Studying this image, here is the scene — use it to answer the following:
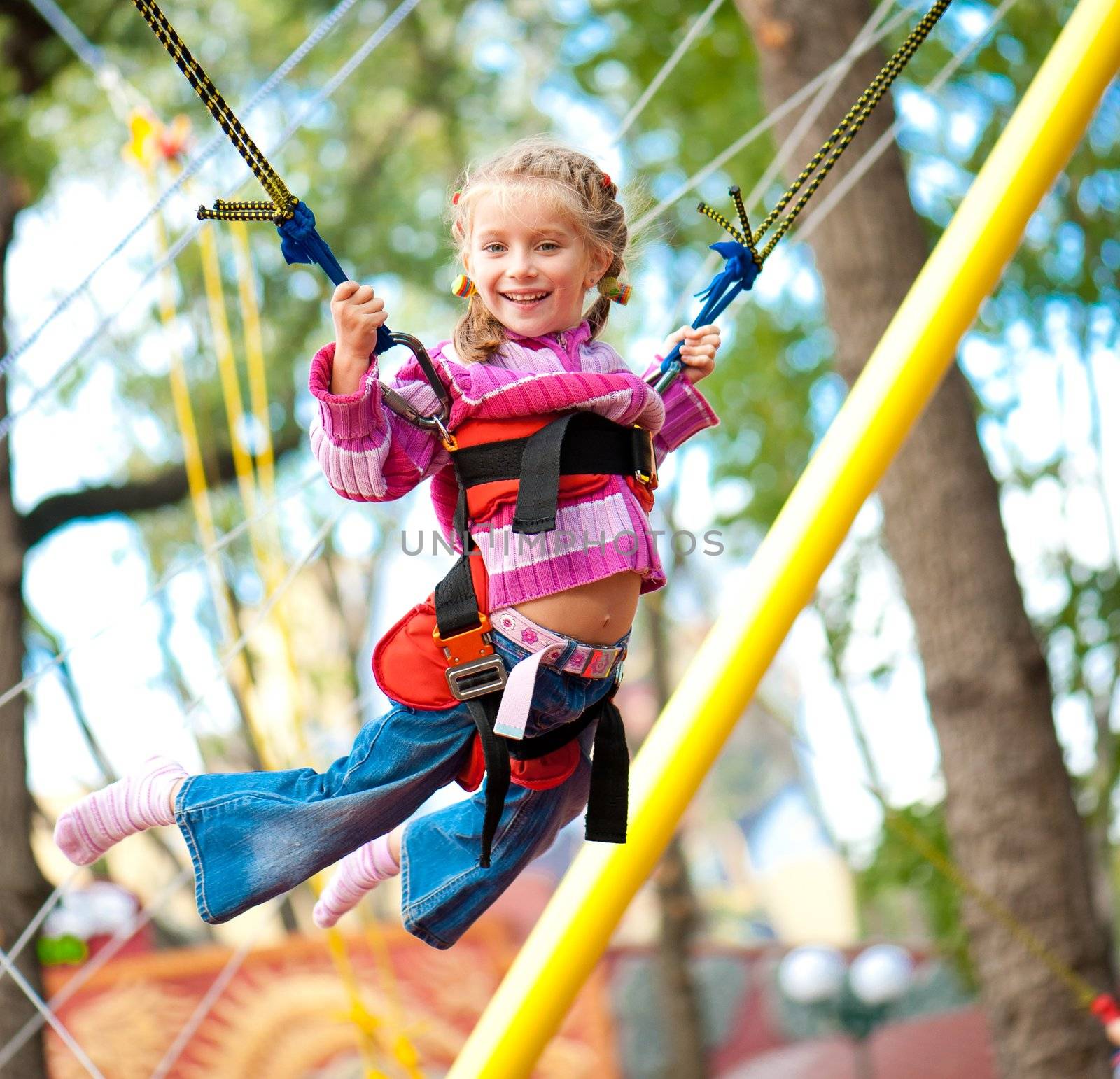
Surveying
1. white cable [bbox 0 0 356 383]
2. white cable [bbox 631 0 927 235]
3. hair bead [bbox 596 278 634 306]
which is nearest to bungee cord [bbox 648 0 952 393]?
hair bead [bbox 596 278 634 306]

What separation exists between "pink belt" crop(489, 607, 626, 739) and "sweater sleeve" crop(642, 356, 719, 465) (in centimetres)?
26

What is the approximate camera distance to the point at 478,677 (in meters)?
1.46

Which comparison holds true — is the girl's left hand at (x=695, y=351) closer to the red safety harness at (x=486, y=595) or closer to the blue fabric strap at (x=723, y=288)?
the blue fabric strap at (x=723, y=288)

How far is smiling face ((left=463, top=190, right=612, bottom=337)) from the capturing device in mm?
1430

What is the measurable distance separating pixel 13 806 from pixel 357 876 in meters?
2.60

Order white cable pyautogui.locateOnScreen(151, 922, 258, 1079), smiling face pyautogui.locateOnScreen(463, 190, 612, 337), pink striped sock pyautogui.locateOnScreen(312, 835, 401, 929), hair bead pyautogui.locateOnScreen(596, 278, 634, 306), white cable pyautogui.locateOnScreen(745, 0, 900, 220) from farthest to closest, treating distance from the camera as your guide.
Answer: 1. white cable pyautogui.locateOnScreen(745, 0, 900, 220)
2. white cable pyautogui.locateOnScreen(151, 922, 258, 1079)
3. pink striped sock pyautogui.locateOnScreen(312, 835, 401, 929)
4. hair bead pyautogui.locateOnScreen(596, 278, 634, 306)
5. smiling face pyautogui.locateOnScreen(463, 190, 612, 337)

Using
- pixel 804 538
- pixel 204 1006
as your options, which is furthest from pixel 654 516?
pixel 804 538

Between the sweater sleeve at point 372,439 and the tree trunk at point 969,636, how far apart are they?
9.05 feet

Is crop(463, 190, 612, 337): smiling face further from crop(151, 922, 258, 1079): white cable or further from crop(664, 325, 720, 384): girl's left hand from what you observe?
crop(151, 922, 258, 1079): white cable

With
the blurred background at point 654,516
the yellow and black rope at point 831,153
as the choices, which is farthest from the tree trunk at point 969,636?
the yellow and black rope at point 831,153

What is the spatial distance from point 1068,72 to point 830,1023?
9021 mm

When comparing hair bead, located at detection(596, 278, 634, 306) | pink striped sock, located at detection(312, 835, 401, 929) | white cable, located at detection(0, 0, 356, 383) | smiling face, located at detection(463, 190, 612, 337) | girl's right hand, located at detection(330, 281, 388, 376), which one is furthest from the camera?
white cable, located at detection(0, 0, 356, 383)

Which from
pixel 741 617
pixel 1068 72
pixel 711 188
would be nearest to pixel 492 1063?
pixel 741 617

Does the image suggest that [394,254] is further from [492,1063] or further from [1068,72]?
[492,1063]
